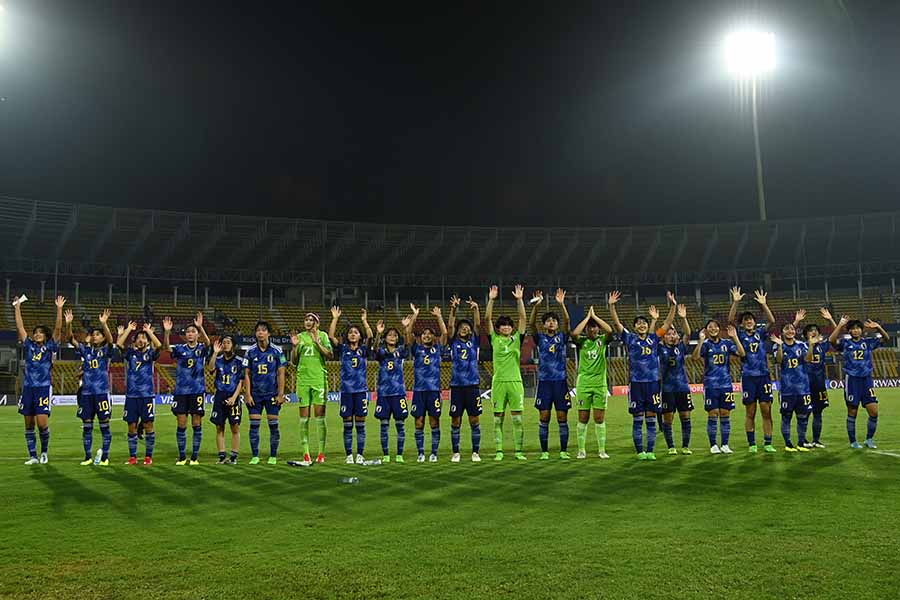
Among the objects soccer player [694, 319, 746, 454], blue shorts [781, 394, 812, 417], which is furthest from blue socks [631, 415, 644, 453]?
blue shorts [781, 394, 812, 417]

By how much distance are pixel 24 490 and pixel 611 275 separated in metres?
53.9

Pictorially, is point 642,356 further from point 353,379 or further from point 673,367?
point 353,379

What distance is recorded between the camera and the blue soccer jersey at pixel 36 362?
1191cm

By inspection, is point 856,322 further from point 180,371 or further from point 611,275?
point 611,275

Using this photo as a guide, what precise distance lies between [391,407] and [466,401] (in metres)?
1.33

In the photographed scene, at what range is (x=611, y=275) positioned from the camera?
5897cm

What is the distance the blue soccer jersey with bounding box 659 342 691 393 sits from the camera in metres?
12.2

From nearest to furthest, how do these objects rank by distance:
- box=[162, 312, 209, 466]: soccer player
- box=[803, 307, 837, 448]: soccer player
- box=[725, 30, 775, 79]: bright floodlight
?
box=[162, 312, 209, 466]: soccer player < box=[803, 307, 837, 448]: soccer player < box=[725, 30, 775, 79]: bright floodlight

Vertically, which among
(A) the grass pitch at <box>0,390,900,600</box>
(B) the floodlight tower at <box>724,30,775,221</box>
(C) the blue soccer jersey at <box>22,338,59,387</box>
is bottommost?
(A) the grass pitch at <box>0,390,900,600</box>

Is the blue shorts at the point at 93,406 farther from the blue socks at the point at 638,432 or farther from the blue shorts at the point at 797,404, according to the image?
the blue shorts at the point at 797,404

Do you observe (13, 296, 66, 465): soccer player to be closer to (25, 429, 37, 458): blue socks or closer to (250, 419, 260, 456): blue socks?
(25, 429, 37, 458): blue socks

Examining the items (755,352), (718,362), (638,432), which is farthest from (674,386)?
(755,352)

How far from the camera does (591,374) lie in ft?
39.0

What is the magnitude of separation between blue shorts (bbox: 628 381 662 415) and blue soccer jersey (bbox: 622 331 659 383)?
0.32 ft
